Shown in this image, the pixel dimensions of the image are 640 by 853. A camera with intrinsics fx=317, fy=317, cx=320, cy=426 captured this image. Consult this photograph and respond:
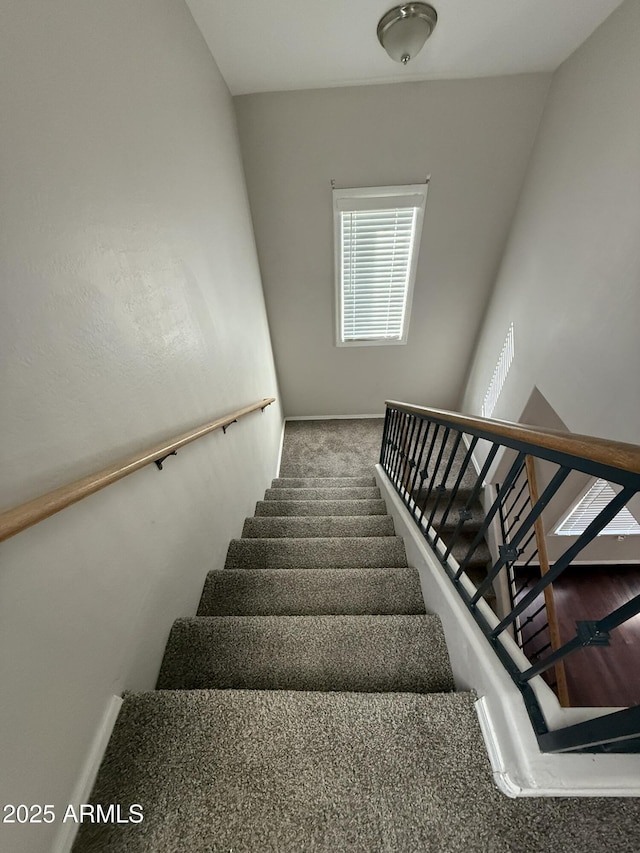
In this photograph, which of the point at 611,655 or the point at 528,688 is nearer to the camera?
the point at 528,688

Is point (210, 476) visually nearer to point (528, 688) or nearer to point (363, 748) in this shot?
point (363, 748)

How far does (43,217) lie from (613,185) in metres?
2.19

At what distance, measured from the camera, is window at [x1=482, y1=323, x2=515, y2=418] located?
8.68 ft

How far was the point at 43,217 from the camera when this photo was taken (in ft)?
2.21

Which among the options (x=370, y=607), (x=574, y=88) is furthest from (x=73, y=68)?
(x=574, y=88)

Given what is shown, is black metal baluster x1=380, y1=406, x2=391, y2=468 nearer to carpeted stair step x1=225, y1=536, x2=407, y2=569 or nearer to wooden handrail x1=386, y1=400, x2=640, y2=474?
carpeted stair step x1=225, y1=536, x2=407, y2=569

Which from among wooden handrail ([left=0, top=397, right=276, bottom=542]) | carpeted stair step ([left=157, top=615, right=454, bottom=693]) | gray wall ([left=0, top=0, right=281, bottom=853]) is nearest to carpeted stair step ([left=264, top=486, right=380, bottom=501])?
gray wall ([left=0, top=0, right=281, bottom=853])

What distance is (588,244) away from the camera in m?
1.62

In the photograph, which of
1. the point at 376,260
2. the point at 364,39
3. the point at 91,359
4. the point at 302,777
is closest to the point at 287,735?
the point at 302,777

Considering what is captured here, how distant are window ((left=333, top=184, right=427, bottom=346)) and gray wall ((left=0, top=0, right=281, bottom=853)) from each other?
158 cm

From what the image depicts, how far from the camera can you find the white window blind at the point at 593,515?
2.81m

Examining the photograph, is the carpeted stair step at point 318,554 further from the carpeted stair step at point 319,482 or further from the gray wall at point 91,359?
the carpeted stair step at point 319,482

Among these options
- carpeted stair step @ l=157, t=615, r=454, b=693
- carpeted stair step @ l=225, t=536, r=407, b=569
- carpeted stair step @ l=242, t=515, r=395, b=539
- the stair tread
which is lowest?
the stair tread

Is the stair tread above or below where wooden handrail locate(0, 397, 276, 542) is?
below
